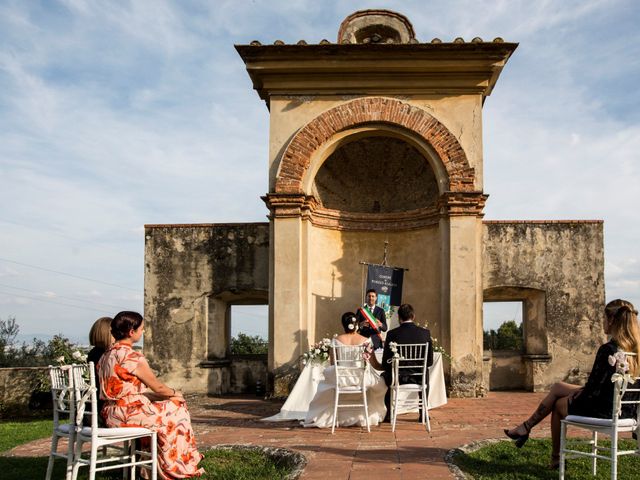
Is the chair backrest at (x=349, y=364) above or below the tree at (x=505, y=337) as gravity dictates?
above

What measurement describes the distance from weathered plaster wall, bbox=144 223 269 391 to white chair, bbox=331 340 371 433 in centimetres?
524

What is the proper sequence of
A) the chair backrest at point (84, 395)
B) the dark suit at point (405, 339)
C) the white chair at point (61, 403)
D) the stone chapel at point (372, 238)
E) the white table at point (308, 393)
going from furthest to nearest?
the stone chapel at point (372, 238)
the white table at point (308, 393)
the dark suit at point (405, 339)
the white chair at point (61, 403)
the chair backrest at point (84, 395)

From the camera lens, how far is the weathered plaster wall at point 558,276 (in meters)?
12.7

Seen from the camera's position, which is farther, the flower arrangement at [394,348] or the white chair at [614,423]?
the flower arrangement at [394,348]

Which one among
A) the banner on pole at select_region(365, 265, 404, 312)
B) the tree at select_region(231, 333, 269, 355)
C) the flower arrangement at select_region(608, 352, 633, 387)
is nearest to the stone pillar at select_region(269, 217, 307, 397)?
the banner on pole at select_region(365, 265, 404, 312)

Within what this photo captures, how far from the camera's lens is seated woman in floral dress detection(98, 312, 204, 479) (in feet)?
17.2

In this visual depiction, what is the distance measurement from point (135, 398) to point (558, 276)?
995 centimetres

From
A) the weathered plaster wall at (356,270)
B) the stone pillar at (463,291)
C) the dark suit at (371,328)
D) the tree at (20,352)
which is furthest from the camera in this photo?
Result: the tree at (20,352)

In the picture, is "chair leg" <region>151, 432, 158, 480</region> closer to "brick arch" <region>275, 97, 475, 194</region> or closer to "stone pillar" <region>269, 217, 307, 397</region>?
"stone pillar" <region>269, 217, 307, 397</region>

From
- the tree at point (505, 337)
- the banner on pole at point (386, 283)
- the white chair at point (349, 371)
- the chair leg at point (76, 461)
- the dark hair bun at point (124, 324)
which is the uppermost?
the banner on pole at point (386, 283)

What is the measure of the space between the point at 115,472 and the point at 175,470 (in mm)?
864

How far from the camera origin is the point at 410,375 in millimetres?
8094

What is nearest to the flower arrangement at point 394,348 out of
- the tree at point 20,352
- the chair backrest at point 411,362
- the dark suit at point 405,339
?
the chair backrest at point 411,362

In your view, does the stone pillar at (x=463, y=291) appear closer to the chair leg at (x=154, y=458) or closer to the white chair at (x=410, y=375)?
the white chair at (x=410, y=375)
